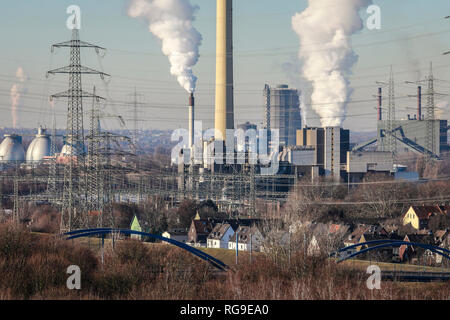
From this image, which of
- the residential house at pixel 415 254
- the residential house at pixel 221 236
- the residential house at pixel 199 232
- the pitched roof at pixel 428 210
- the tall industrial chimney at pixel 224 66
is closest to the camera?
the residential house at pixel 415 254

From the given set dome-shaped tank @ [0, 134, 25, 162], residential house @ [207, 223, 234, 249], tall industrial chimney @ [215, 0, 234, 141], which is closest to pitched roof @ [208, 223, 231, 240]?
residential house @ [207, 223, 234, 249]

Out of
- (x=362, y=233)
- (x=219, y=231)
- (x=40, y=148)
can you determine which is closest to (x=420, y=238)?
(x=362, y=233)

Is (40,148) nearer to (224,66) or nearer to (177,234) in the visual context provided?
(224,66)

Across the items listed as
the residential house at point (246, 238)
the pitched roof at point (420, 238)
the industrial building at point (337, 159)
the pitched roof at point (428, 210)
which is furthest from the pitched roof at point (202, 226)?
the industrial building at point (337, 159)

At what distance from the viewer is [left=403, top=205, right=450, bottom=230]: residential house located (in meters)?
25.5

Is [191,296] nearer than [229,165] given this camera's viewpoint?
Yes

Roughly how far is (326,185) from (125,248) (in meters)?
23.9

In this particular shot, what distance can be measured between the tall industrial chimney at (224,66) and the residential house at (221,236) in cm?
1652

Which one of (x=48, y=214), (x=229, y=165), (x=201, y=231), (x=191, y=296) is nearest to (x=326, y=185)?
(x=229, y=165)

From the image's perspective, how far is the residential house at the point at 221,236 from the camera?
22.5 metres

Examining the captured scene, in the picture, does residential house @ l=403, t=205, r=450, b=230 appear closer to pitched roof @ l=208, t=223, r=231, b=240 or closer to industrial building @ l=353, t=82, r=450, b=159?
pitched roof @ l=208, t=223, r=231, b=240

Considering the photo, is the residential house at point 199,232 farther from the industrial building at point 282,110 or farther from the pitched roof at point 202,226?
the industrial building at point 282,110
